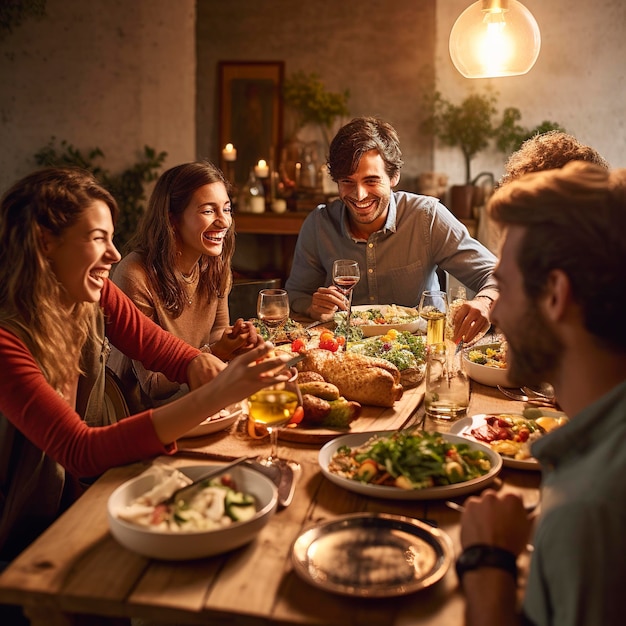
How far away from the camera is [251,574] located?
1.22 m

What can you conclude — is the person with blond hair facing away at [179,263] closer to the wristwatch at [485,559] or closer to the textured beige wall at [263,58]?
the wristwatch at [485,559]

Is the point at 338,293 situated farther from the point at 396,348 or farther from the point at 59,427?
the point at 59,427

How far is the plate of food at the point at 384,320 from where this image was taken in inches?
109

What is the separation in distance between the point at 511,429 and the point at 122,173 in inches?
196

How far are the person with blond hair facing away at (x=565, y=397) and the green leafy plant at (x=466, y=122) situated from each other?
17.1 feet

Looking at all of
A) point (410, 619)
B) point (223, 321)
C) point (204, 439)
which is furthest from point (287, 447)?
point (223, 321)

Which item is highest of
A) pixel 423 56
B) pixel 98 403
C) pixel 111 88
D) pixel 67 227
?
pixel 423 56

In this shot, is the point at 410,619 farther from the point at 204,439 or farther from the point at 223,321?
the point at 223,321

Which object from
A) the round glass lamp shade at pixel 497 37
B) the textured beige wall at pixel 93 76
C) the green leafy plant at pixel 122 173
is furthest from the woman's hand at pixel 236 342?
the textured beige wall at pixel 93 76

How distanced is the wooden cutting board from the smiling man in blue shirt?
1253mm

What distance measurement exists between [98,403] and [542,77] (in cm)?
536

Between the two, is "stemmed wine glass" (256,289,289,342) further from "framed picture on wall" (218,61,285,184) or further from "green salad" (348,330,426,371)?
"framed picture on wall" (218,61,285,184)

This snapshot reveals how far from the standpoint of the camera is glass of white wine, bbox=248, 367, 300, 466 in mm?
Result: 1638

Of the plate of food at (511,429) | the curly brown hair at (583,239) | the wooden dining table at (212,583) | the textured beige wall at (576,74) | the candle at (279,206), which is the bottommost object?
the wooden dining table at (212,583)
